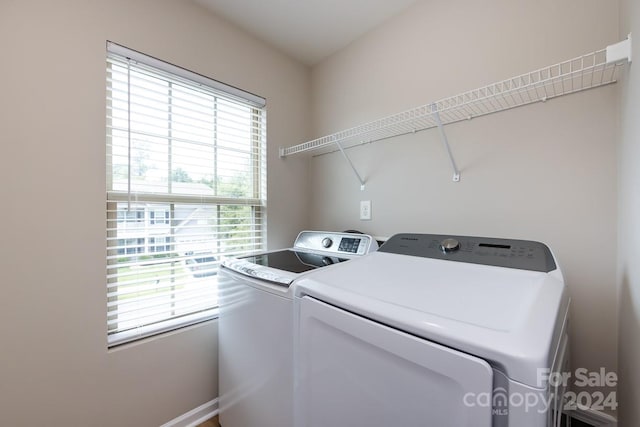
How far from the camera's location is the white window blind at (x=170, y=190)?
1.26 m

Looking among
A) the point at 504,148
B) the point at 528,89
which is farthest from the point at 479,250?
the point at 528,89

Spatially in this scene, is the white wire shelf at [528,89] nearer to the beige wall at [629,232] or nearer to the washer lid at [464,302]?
the beige wall at [629,232]

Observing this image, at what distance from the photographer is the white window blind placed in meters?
1.26

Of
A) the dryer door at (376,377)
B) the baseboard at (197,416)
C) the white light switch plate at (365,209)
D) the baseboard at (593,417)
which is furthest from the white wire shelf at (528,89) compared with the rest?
the baseboard at (197,416)

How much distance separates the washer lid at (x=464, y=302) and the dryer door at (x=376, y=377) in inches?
1.1

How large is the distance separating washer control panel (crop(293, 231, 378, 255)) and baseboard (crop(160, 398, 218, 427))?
109 cm

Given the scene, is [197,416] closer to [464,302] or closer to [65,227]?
[65,227]

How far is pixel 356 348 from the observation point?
26.2 inches

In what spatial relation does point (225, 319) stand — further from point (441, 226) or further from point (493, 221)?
point (493, 221)

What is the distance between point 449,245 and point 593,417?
0.87 m

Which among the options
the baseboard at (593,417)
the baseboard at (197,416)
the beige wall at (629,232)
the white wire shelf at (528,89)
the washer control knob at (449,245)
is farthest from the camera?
the baseboard at (197,416)

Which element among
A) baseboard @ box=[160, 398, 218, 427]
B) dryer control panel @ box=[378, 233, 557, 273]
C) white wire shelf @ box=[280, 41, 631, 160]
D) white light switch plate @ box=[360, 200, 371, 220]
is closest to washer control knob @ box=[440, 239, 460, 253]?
dryer control panel @ box=[378, 233, 557, 273]

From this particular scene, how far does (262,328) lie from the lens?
107cm

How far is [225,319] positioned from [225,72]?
5.00ft
